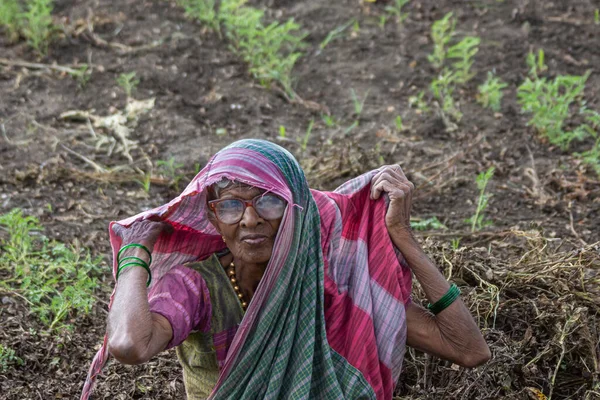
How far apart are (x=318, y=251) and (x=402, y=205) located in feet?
1.03

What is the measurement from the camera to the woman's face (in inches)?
113

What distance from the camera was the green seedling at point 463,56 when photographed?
611 cm

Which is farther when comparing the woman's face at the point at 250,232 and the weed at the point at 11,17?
the weed at the point at 11,17

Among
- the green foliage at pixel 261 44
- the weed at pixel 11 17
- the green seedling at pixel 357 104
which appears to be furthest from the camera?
the weed at pixel 11 17

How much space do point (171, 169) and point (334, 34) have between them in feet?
7.28

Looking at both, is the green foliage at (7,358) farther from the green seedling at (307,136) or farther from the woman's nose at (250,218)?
the green seedling at (307,136)

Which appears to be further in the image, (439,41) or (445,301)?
(439,41)

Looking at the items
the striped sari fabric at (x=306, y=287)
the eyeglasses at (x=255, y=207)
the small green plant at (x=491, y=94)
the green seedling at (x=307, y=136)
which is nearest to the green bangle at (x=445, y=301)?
the striped sari fabric at (x=306, y=287)

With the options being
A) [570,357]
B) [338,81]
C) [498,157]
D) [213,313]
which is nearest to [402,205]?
[213,313]

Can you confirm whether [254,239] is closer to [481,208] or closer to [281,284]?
[281,284]

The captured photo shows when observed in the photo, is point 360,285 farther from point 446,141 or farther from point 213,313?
point 446,141

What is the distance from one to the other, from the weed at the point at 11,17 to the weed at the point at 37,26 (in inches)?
1.8

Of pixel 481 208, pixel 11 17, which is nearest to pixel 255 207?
pixel 481 208

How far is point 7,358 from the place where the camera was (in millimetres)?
3975
